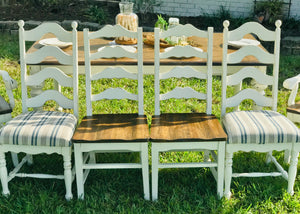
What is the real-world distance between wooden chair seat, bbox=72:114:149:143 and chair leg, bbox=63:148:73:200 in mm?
133

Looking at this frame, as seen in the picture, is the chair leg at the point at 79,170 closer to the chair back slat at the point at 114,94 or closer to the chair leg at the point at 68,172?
the chair leg at the point at 68,172

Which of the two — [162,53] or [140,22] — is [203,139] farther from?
[140,22]

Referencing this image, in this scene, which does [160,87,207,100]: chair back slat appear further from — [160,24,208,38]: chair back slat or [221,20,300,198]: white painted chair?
[160,24,208,38]: chair back slat

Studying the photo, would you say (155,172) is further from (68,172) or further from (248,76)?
(248,76)

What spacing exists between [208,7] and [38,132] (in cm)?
527

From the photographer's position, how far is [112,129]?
3.41 metres

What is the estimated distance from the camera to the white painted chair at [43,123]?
3262mm

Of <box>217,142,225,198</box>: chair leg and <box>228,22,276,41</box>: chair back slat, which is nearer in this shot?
<box>217,142,225,198</box>: chair leg

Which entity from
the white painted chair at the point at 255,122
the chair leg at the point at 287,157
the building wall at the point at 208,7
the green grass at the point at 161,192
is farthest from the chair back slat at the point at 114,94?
the building wall at the point at 208,7

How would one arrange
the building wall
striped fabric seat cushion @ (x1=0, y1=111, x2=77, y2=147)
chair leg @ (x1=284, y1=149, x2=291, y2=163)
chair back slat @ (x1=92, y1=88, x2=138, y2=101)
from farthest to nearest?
the building wall → chair leg @ (x1=284, y1=149, x2=291, y2=163) → chair back slat @ (x1=92, y1=88, x2=138, y2=101) → striped fabric seat cushion @ (x1=0, y1=111, x2=77, y2=147)

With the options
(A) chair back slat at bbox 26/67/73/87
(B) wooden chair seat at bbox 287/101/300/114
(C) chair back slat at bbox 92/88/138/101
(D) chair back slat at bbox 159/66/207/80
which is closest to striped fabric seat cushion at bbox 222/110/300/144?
(B) wooden chair seat at bbox 287/101/300/114

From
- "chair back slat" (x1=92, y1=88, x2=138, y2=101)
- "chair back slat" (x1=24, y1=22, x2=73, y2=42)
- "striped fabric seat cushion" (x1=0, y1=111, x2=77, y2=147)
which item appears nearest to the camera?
"striped fabric seat cushion" (x1=0, y1=111, x2=77, y2=147)

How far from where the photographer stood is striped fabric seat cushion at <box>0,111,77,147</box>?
10.7 feet

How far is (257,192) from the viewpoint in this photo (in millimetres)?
3629
